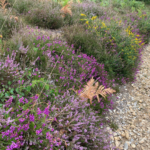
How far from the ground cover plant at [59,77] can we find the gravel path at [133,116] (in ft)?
0.97

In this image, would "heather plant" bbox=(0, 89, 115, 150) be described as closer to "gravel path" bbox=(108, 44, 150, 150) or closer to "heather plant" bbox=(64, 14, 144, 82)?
"gravel path" bbox=(108, 44, 150, 150)

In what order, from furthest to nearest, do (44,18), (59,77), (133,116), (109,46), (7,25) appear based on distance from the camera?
1. (44,18)
2. (109,46)
3. (7,25)
4. (133,116)
5. (59,77)

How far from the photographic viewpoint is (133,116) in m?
3.67

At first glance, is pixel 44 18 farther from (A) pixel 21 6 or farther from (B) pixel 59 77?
(B) pixel 59 77

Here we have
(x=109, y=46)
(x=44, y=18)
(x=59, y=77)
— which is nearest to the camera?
(x=59, y=77)

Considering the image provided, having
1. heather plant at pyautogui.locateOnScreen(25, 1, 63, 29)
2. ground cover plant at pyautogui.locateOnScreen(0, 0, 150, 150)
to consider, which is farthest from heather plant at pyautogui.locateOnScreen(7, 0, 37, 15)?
heather plant at pyautogui.locateOnScreen(25, 1, 63, 29)

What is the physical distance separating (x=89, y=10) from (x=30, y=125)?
6672 mm

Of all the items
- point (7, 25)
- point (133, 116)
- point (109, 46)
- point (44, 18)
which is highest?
point (44, 18)

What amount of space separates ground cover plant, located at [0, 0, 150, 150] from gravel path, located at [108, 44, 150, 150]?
296mm

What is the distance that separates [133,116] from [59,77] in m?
2.35

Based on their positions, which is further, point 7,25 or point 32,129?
point 7,25

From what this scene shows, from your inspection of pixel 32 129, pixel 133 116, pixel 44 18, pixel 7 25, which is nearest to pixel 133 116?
pixel 133 116

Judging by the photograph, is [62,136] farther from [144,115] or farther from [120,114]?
[144,115]

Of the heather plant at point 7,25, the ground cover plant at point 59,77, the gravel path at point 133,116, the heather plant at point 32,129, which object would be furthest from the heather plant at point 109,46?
the heather plant at point 32,129
